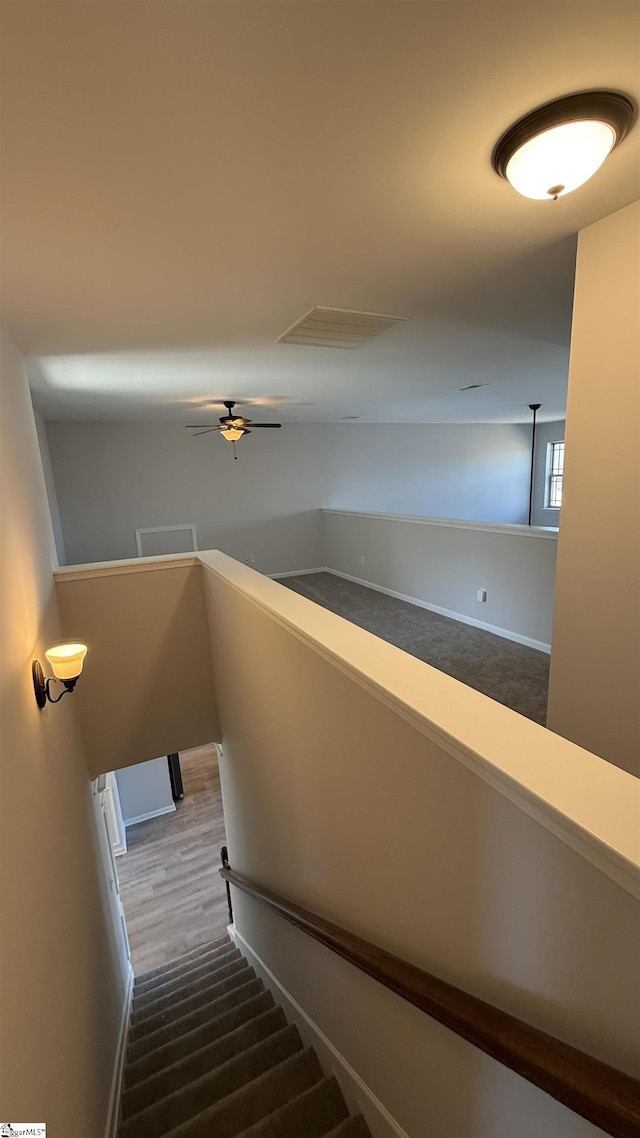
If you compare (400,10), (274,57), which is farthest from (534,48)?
(274,57)

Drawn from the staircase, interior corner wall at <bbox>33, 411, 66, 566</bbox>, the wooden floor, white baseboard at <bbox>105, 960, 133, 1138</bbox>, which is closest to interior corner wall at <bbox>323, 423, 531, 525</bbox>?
interior corner wall at <bbox>33, 411, 66, 566</bbox>

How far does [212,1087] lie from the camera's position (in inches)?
95.6

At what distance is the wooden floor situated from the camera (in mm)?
5230

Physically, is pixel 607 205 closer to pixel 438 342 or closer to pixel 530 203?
pixel 530 203

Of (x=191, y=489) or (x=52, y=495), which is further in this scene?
(x=191, y=489)

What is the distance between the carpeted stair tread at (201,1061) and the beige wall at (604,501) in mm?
2705

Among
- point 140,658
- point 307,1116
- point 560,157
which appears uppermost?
point 560,157

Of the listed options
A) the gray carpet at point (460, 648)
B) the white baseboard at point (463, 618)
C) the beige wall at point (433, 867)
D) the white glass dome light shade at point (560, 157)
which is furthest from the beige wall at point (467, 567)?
the white glass dome light shade at point (560, 157)

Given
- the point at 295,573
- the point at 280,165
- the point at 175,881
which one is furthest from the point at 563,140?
the point at 175,881

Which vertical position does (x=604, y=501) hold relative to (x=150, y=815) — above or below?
above

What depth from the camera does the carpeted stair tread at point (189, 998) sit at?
11.0 feet

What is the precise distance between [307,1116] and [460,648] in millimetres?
3135

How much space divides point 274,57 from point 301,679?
189 cm

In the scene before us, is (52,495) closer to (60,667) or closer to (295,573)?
(295,573)
